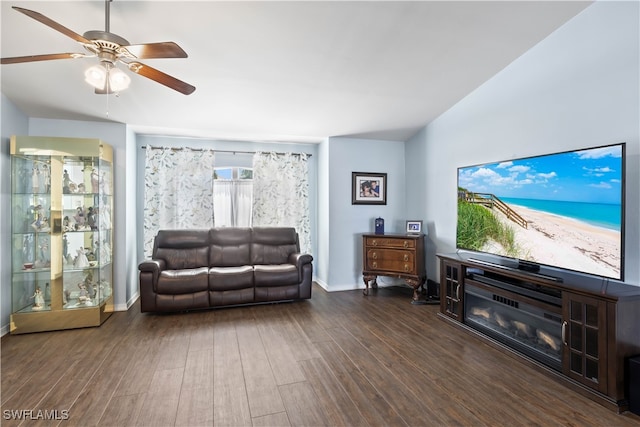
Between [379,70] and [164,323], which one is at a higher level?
[379,70]

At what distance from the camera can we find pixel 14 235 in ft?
10.3

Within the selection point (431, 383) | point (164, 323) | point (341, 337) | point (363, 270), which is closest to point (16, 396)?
point (164, 323)

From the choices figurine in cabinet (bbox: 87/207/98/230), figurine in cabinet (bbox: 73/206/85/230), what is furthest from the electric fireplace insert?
figurine in cabinet (bbox: 73/206/85/230)

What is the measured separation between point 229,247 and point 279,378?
240 centimetres

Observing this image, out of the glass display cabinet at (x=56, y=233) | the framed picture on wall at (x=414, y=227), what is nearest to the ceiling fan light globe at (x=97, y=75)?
the glass display cabinet at (x=56, y=233)

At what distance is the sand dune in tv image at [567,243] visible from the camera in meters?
2.13

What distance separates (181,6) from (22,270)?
3.12 metres

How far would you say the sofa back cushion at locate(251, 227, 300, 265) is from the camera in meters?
4.39

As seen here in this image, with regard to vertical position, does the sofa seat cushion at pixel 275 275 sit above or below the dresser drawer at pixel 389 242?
below

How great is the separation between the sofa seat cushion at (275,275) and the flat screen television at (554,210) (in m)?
2.15

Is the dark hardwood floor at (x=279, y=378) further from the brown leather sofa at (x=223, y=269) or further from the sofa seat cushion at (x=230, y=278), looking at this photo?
the sofa seat cushion at (x=230, y=278)

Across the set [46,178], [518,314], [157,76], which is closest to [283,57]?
[157,76]

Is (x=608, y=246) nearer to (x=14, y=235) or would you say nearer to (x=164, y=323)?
(x=164, y=323)

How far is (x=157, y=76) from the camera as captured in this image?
2.02 meters
